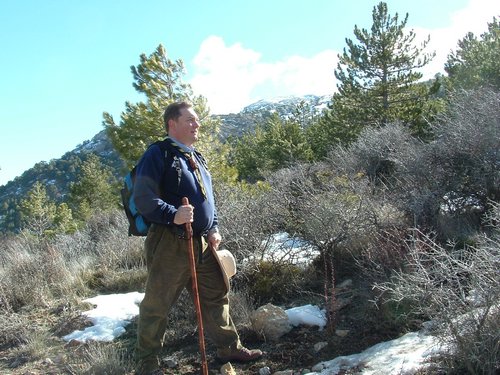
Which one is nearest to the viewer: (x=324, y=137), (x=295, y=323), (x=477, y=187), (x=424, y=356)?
(x=424, y=356)

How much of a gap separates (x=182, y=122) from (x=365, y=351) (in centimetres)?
212

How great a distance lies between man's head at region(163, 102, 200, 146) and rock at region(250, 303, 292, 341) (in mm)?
1675

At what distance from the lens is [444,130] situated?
6945mm

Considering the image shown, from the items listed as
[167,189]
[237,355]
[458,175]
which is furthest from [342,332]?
[458,175]

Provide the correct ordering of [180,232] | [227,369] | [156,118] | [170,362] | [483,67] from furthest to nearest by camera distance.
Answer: [483,67], [156,118], [170,362], [227,369], [180,232]

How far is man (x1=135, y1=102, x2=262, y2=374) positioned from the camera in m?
3.17

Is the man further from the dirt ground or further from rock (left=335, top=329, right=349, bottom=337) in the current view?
rock (left=335, top=329, right=349, bottom=337)

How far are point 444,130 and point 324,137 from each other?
14.7 metres

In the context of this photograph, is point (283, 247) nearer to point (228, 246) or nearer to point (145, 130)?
point (228, 246)

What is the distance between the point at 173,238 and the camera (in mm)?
3207

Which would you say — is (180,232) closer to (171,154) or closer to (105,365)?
(171,154)

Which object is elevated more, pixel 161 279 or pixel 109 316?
pixel 161 279

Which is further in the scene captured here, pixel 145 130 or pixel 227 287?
pixel 145 130

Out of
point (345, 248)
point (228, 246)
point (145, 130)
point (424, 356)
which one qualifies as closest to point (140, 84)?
point (145, 130)
